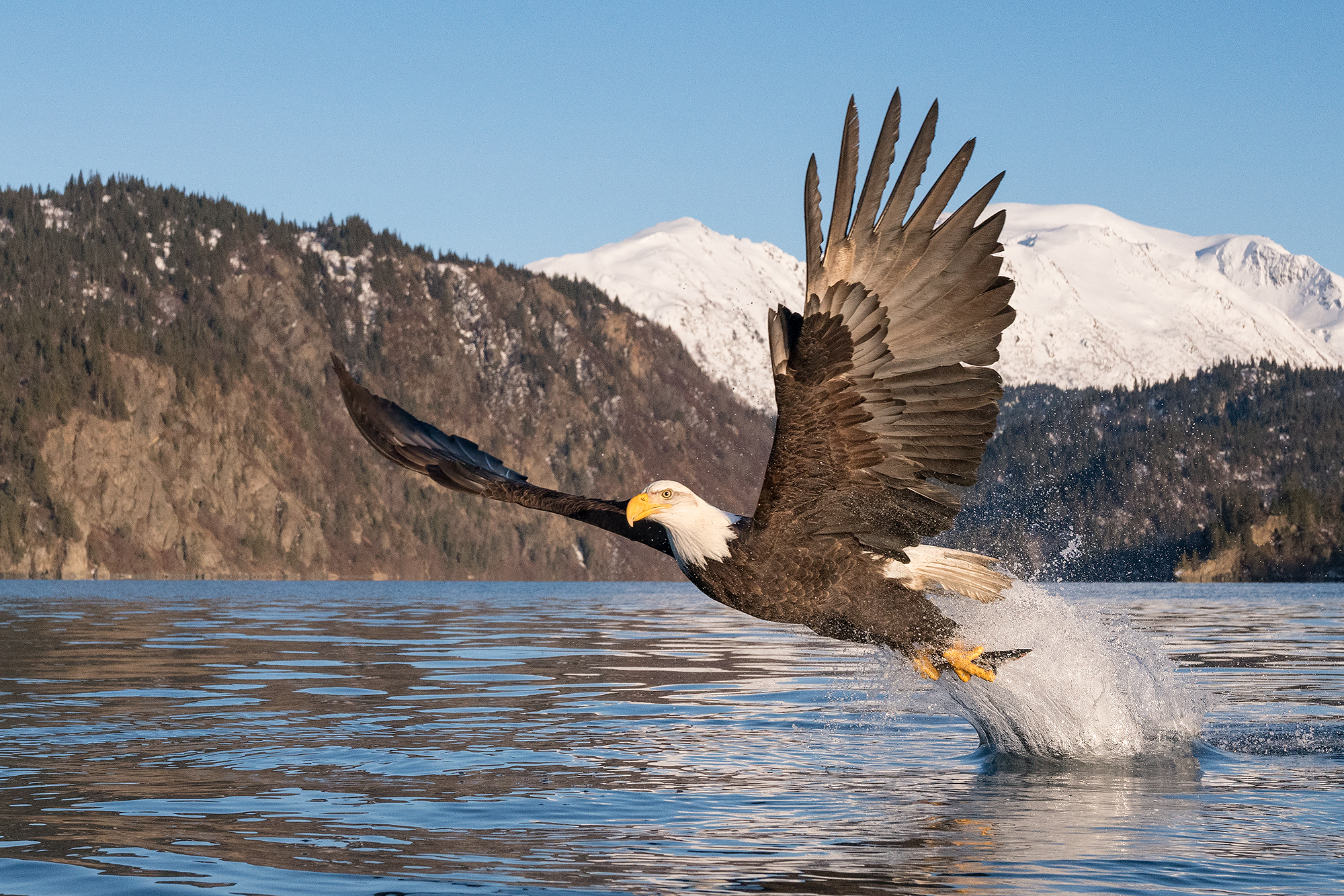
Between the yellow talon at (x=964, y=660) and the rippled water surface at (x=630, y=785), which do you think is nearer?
the rippled water surface at (x=630, y=785)

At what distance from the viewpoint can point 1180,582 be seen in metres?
166

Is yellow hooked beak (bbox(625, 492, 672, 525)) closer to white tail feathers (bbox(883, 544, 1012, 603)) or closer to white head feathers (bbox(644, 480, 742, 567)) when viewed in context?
white head feathers (bbox(644, 480, 742, 567))

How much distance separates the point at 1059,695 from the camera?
43.4 feet

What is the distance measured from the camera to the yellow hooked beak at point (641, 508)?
1017 cm

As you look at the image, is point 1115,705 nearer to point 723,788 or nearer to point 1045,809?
point 1045,809

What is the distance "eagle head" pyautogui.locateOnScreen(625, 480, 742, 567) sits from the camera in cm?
1038

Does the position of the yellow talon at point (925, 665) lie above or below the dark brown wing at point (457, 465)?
below

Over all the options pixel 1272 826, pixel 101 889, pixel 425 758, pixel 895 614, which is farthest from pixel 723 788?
pixel 101 889

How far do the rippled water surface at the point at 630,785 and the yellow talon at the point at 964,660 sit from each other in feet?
2.98

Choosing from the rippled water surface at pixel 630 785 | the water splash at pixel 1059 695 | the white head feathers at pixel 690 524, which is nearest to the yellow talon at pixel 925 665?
the rippled water surface at pixel 630 785

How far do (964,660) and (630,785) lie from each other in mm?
2689

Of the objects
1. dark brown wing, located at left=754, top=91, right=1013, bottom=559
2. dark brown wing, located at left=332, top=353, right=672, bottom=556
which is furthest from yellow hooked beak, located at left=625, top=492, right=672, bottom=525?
dark brown wing, located at left=332, top=353, right=672, bottom=556

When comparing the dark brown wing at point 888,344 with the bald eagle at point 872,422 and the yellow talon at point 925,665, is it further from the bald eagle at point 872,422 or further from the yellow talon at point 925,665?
the yellow talon at point 925,665

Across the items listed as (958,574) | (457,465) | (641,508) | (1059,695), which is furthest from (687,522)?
(1059,695)
